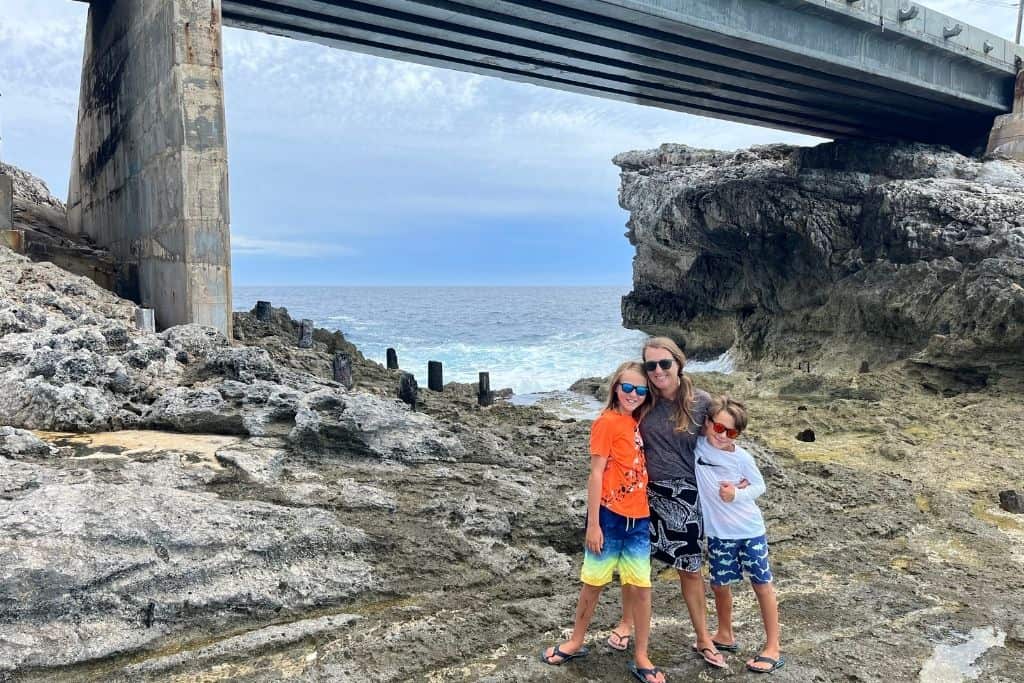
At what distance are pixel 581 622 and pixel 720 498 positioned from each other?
37.6 inches

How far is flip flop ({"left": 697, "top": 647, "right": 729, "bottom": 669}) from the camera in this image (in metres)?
3.46

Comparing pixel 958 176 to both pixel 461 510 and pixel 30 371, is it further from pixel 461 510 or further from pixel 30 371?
pixel 30 371

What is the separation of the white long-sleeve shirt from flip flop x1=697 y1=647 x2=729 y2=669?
0.60m

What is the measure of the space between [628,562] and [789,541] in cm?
262

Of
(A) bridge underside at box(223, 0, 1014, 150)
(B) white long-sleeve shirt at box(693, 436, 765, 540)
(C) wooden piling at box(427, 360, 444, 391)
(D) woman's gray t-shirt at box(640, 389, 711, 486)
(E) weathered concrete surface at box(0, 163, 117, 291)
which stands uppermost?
(A) bridge underside at box(223, 0, 1014, 150)

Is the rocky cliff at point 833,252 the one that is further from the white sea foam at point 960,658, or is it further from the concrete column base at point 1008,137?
the white sea foam at point 960,658

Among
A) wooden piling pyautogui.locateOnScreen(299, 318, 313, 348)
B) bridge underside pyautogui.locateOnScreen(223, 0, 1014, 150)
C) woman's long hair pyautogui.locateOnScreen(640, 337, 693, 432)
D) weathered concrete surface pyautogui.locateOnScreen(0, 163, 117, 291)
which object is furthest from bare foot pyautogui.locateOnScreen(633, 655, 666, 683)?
bridge underside pyautogui.locateOnScreen(223, 0, 1014, 150)

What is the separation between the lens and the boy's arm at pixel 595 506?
329cm

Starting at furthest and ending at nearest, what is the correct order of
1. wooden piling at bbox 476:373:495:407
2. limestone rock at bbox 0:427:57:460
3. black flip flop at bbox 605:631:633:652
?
wooden piling at bbox 476:373:495:407 → limestone rock at bbox 0:427:57:460 → black flip flop at bbox 605:631:633:652

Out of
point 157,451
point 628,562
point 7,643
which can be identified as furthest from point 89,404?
point 628,562

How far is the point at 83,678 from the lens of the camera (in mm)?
3064

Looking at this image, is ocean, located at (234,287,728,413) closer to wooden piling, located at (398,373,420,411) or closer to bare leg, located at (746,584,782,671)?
wooden piling, located at (398,373,420,411)

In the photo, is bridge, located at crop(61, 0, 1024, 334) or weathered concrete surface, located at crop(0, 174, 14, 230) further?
weathered concrete surface, located at crop(0, 174, 14, 230)

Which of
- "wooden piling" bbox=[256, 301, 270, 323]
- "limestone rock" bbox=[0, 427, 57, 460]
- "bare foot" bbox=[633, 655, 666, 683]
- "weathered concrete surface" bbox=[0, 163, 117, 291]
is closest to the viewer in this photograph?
"bare foot" bbox=[633, 655, 666, 683]
